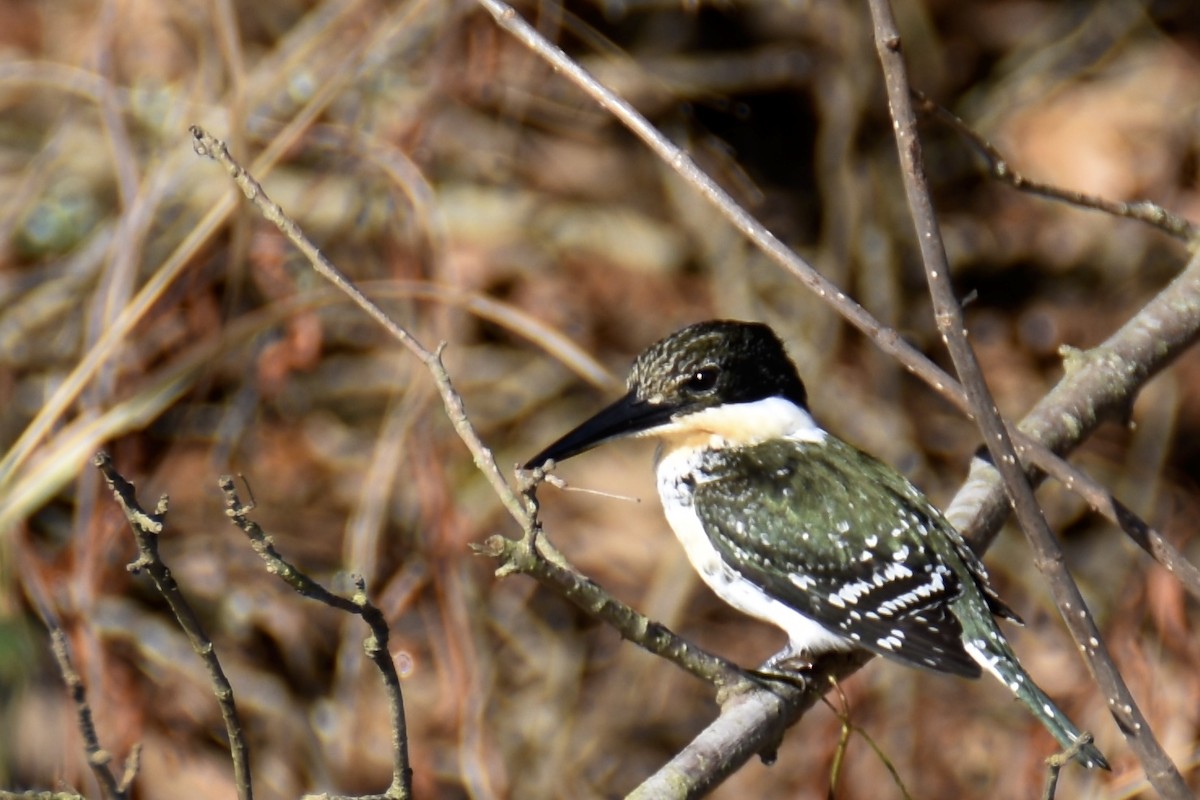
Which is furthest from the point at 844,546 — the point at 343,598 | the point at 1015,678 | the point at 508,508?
the point at 343,598

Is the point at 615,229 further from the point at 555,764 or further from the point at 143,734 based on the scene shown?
the point at 143,734

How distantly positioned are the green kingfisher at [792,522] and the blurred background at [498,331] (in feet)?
3.00

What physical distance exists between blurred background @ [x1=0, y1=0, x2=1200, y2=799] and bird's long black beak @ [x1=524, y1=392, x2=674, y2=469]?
92cm

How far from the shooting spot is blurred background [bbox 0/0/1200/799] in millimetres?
4309

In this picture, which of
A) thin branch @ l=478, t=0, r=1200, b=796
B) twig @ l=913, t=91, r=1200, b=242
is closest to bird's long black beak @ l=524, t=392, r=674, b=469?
thin branch @ l=478, t=0, r=1200, b=796

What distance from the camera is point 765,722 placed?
2184mm

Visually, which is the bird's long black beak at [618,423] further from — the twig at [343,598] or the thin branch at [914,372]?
the twig at [343,598]

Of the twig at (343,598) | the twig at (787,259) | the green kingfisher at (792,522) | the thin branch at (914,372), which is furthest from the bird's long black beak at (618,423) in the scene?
the twig at (343,598)

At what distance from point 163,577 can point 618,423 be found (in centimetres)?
142

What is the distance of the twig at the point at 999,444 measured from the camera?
1.64 metres

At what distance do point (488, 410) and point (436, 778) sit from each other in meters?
1.32

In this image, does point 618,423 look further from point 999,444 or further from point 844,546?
point 999,444

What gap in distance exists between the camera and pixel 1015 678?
265 centimetres

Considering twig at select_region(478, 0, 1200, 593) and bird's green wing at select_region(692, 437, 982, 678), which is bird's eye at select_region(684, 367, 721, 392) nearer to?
bird's green wing at select_region(692, 437, 982, 678)
